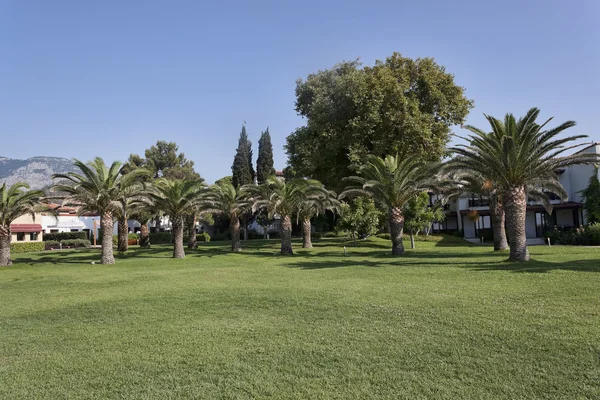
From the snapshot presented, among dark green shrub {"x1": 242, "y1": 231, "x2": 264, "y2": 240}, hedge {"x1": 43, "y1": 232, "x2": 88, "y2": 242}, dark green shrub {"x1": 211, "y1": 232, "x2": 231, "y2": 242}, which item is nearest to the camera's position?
hedge {"x1": 43, "y1": 232, "x2": 88, "y2": 242}

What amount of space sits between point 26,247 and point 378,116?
1259 inches

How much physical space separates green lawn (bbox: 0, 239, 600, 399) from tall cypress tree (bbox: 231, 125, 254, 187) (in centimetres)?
3990

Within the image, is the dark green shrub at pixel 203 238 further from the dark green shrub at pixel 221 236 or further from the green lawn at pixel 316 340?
the green lawn at pixel 316 340

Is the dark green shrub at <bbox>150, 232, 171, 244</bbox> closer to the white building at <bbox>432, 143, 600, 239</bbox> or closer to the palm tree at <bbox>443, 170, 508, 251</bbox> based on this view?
the white building at <bbox>432, 143, 600, 239</bbox>

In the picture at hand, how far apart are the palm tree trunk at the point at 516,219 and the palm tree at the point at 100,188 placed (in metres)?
18.1

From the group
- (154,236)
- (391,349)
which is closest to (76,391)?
(391,349)

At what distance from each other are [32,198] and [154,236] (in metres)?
25.4

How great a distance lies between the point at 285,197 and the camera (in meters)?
27.4

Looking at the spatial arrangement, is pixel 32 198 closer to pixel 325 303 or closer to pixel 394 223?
pixel 394 223

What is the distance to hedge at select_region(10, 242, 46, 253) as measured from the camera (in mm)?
38000

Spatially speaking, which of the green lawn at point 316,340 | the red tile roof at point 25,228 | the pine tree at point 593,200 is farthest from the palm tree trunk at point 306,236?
the red tile roof at point 25,228

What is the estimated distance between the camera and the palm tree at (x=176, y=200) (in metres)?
25.8

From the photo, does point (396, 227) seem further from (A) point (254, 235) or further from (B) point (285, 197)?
(A) point (254, 235)

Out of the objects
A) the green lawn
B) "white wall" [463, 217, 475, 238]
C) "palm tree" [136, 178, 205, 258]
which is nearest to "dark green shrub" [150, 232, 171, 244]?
"palm tree" [136, 178, 205, 258]
